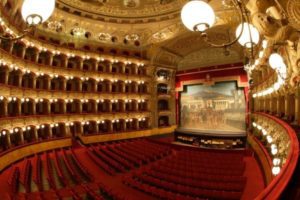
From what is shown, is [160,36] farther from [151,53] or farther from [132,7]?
[132,7]

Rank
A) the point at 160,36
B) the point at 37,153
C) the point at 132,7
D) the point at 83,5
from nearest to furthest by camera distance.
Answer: the point at 37,153
the point at 83,5
the point at 132,7
the point at 160,36

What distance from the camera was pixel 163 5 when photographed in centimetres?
2345

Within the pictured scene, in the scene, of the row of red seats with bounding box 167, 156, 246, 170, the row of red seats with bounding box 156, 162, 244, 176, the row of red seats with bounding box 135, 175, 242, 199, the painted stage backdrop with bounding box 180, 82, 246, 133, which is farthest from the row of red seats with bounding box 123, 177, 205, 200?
the painted stage backdrop with bounding box 180, 82, 246, 133

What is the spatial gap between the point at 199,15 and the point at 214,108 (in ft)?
81.1

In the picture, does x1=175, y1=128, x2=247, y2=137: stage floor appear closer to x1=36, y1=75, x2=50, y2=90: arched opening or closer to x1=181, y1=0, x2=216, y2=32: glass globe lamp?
x1=36, y1=75, x2=50, y2=90: arched opening

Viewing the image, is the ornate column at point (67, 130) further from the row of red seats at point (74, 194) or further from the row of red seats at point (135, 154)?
the row of red seats at point (74, 194)

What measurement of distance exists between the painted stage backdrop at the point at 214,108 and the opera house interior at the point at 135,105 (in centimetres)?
12

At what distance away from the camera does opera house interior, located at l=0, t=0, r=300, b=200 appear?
35.8ft

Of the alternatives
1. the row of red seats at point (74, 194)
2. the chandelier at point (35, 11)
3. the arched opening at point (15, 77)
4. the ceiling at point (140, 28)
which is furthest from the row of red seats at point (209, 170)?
the ceiling at point (140, 28)

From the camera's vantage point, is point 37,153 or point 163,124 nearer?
point 37,153

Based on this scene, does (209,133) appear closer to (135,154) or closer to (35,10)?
(135,154)

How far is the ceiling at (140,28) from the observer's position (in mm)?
22297

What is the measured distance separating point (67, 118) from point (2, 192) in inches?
499

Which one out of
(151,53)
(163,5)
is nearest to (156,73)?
(151,53)
